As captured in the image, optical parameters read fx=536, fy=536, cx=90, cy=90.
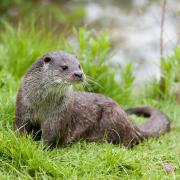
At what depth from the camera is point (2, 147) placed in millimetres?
4023

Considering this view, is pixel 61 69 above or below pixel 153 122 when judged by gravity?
above

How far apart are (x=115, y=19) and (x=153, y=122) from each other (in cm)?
746

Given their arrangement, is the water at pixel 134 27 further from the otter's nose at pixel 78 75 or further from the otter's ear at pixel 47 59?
the otter's nose at pixel 78 75

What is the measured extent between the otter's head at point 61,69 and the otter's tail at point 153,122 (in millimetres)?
1249

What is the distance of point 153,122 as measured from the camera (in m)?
5.57

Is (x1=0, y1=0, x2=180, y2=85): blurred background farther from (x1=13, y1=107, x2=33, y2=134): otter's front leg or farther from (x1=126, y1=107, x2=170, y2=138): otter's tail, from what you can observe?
(x1=13, y1=107, x2=33, y2=134): otter's front leg

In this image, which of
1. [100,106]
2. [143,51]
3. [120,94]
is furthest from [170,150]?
[143,51]

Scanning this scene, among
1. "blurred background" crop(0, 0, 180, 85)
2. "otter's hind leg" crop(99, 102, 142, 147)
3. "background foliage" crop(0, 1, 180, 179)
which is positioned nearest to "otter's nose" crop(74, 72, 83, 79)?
"background foliage" crop(0, 1, 180, 179)

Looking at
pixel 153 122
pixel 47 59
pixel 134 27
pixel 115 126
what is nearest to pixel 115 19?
pixel 134 27

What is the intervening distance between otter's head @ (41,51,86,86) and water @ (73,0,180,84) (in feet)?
14.8

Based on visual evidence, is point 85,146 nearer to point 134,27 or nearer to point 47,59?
point 47,59

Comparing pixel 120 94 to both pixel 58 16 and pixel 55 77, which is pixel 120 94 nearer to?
pixel 55 77

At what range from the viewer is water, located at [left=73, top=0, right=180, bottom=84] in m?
10.2

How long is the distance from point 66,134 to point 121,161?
73 cm
